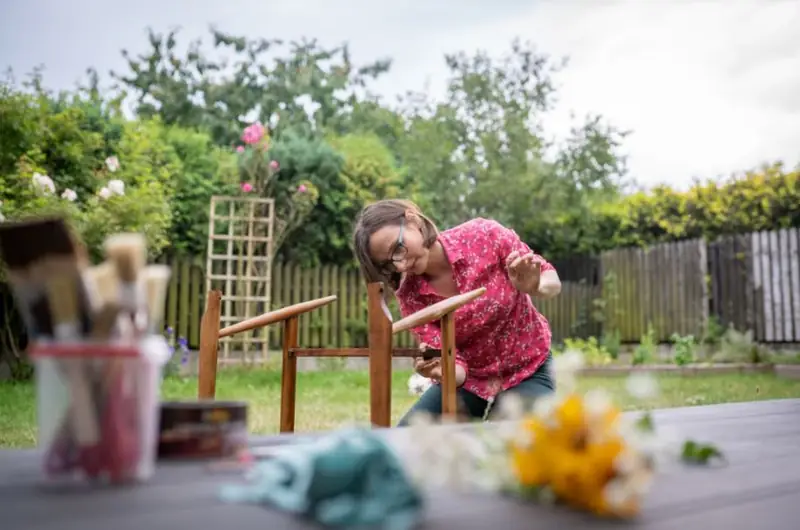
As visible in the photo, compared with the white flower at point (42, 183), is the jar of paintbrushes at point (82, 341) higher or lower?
lower

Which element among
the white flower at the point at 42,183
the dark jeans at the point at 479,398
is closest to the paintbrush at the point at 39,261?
the dark jeans at the point at 479,398

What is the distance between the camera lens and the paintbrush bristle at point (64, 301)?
79cm

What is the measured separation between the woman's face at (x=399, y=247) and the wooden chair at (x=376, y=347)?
0.81 ft

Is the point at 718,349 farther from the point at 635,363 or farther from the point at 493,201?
the point at 493,201

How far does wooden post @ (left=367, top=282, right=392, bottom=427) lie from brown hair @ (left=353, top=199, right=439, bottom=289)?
0.43m

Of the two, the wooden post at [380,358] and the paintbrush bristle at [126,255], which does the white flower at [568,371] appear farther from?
the wooden post at [380,358]

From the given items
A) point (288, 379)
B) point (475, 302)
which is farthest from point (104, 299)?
point (475, 302)

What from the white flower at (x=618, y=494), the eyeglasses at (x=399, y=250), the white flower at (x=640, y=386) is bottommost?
the white flower at (x=618, y=494)

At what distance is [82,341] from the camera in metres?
0.79

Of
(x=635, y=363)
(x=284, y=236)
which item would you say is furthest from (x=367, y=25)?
(x=635, y=363)

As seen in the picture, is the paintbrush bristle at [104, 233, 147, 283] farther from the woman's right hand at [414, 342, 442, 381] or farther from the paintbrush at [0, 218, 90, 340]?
the woman's right hand at [414, 342, 442, 381]

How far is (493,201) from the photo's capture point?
13.2m

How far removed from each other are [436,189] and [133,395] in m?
12.6

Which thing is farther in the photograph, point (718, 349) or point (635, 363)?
point (718, 349)
